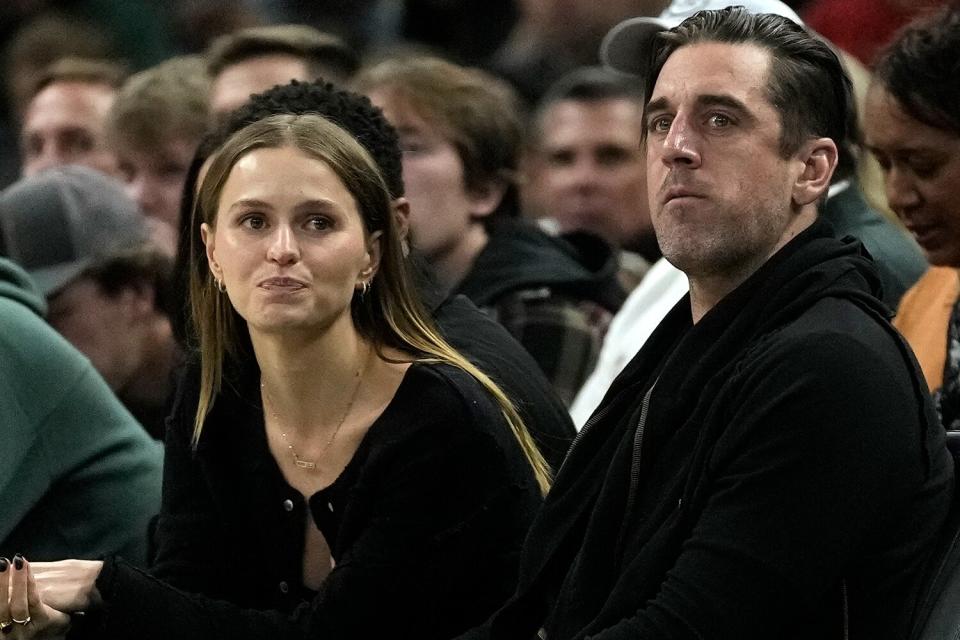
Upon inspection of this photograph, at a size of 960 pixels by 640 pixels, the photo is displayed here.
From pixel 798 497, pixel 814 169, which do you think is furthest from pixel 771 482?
pixel 814 169

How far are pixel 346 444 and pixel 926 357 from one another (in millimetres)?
1176

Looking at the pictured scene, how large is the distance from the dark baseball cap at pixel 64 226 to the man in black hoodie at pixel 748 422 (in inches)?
81.9

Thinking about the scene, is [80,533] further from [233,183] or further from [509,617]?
[509,617]

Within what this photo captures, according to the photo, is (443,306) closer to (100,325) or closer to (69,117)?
(100,325)

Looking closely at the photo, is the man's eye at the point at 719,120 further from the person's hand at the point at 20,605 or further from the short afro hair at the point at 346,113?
the person's hand at the point at 20,605

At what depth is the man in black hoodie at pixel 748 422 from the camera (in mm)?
2242

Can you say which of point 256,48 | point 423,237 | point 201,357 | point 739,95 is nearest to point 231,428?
point 201,357

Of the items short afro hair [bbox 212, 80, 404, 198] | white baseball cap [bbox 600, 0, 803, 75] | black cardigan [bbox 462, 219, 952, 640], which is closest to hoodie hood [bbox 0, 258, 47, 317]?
short afro hair [bbox 212, 80, 404, 198]

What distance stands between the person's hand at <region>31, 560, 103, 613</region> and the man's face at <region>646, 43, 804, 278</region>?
1.04m

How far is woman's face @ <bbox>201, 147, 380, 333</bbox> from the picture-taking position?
2861 millimetres

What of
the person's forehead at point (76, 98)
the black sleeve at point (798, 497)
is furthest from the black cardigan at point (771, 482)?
the person's forehead at point (76, 98)

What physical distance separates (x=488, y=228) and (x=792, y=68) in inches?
83.0

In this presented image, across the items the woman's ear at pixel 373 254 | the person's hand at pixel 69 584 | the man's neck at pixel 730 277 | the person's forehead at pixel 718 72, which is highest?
the person's forehead at pixel 718 72

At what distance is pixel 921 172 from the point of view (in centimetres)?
319
